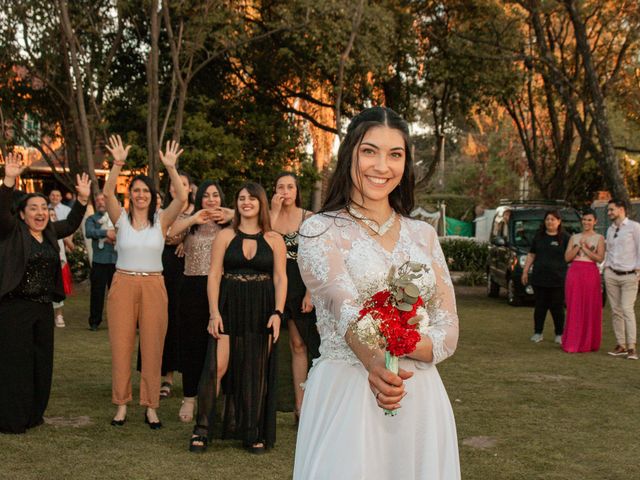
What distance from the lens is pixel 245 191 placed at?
7.22 metres

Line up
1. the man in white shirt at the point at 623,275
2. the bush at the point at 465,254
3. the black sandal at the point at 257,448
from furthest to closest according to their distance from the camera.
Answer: the bush at the point at 465,254 → the man in white shirt at the point at 623,275 → the black sandal at the point at 257,448

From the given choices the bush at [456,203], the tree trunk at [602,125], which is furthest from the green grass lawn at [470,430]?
the bush at [456,203]

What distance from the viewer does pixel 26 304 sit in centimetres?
768

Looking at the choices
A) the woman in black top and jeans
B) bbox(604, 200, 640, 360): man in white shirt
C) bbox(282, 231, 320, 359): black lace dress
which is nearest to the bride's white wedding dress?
bbox(282, 231, 320, 359): black lace dress

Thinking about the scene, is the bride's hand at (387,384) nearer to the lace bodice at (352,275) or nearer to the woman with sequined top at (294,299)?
the lace bodice at (352,275)

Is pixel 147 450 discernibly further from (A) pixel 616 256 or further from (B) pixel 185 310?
(A) pixel 616 256

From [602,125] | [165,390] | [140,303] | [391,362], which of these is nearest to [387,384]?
[391,362]

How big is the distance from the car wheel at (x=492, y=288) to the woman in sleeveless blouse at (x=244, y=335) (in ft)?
49.9

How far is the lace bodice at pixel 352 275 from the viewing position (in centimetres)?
299

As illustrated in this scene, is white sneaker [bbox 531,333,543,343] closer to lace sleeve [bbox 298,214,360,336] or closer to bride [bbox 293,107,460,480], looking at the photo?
bride [bbox 293,107,460,480]

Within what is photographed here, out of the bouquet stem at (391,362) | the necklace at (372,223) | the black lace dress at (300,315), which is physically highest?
the necklace at (372,223)

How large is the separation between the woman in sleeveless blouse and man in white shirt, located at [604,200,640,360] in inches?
265

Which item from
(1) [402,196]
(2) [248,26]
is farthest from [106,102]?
(1) [402,196]

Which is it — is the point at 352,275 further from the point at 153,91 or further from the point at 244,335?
the point at 153,91
